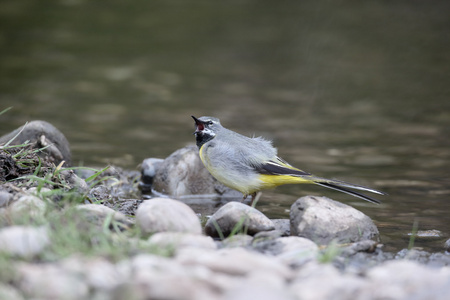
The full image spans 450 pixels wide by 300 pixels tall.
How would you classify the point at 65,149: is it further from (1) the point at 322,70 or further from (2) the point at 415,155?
(1) the point at 322,70

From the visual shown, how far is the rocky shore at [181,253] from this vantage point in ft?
11.3

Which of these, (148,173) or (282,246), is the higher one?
(148,173)

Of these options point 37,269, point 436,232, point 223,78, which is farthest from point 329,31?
point 37,269

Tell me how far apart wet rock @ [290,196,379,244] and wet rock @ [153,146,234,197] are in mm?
2579

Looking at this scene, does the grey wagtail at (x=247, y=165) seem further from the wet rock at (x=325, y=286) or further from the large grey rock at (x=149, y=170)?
the wet rock at (x=325, y=286)

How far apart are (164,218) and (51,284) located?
150 cm

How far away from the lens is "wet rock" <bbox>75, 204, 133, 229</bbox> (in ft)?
15.2

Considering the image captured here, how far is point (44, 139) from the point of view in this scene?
25.1ft

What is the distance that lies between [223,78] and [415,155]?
5964mm

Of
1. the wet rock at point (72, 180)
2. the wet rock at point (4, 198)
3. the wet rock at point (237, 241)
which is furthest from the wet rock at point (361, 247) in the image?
the wet rock at point (4, 198)

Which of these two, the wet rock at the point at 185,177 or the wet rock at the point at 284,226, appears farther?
the wet rock at the point at 185,177

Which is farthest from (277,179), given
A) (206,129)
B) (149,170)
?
(149,170)

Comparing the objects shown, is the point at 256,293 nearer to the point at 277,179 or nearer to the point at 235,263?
the point at 235,263

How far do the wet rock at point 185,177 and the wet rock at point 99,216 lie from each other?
10.2 ft
